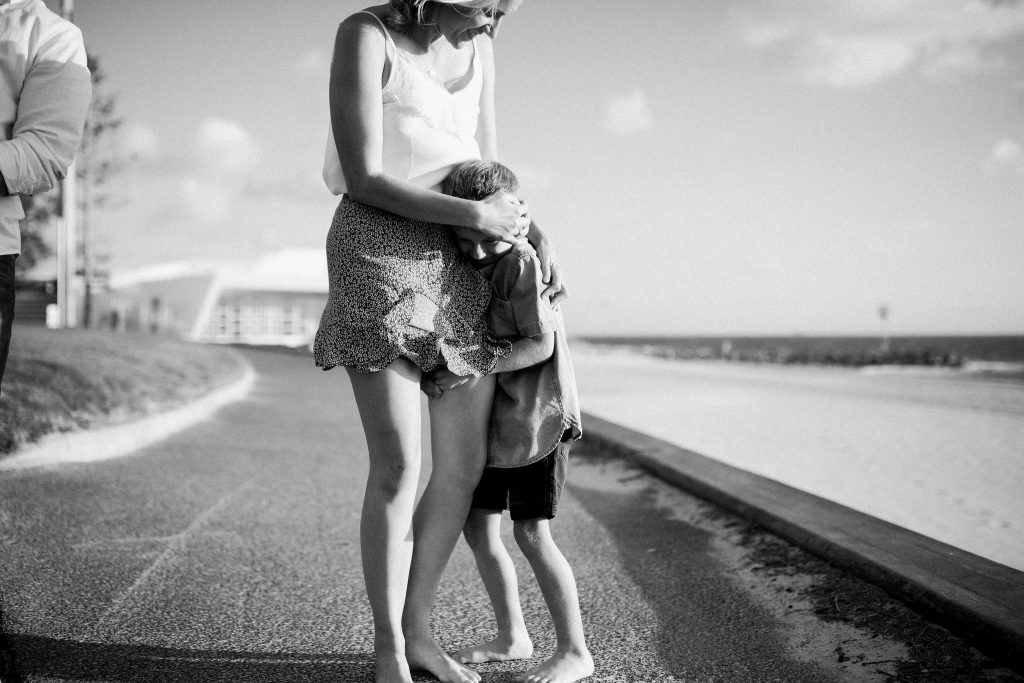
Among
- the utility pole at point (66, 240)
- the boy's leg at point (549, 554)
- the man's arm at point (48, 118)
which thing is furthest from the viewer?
the utility pole at point (66, 240)

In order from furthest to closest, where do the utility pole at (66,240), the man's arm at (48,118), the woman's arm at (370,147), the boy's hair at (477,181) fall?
the utility pole at (66,240) < the boy's hair at (477,181) < the woman's arm at (370,147) < the man's arm at (48,118)

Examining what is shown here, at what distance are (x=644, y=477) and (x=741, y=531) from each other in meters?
1.43

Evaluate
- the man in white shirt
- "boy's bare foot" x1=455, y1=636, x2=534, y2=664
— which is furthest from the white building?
the man in white shirt

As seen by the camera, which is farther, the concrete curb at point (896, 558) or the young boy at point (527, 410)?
the concrete curb at point (896, 558)

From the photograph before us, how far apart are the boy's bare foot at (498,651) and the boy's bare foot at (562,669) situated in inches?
4.8

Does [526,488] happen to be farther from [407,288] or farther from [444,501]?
[407,288]

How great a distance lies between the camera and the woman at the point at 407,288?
6.40 feet

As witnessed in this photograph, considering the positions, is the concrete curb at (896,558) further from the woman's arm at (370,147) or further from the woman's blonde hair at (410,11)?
the woman's blonde hair at (410,11)

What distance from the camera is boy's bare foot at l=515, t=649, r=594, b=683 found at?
6.87 feet

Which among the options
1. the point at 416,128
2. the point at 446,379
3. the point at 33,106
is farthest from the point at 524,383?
the point at 33,106

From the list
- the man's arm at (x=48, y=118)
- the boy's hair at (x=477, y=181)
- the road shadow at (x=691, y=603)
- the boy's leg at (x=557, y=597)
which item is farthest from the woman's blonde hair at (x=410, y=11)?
the road shadow at (x=691, y=603)

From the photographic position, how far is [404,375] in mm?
2012

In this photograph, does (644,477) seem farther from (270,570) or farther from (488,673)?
(488,673)

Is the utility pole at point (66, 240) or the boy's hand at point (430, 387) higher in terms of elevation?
the utility pole at point (66, 240)
